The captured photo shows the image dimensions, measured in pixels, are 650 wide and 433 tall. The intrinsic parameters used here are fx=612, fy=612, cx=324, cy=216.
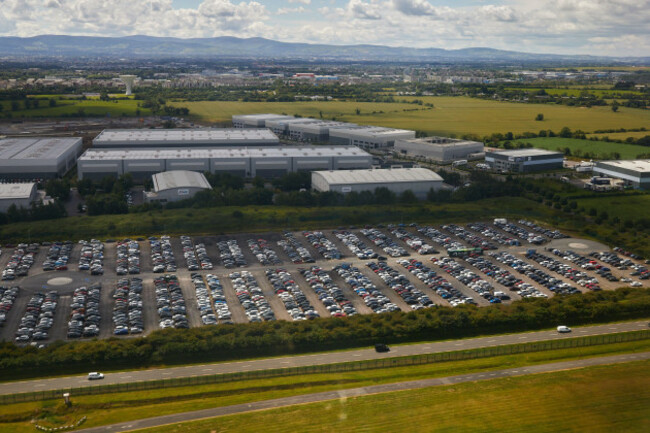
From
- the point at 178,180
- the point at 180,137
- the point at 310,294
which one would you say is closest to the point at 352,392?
the point at 310,294

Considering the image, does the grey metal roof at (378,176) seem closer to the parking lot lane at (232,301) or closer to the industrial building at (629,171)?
the parking lot lane at (232,301)

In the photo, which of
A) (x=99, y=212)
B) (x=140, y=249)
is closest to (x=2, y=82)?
(x=99, y=212)

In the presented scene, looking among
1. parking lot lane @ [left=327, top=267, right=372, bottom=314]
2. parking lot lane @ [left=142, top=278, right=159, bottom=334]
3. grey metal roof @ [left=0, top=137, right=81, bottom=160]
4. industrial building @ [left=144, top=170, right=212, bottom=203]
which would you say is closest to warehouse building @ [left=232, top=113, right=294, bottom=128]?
grey metal roof @ [left=0, top=137, right=81, bottom=160]

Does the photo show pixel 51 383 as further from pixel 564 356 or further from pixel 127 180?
pixel 127 180

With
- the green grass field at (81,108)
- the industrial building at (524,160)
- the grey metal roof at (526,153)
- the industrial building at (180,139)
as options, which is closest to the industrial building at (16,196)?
the industrial building at (180,139)

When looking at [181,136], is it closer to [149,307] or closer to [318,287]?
[318,287]
